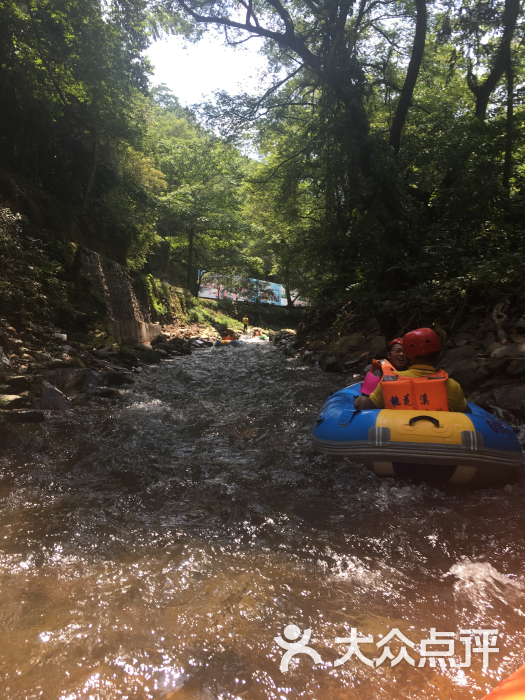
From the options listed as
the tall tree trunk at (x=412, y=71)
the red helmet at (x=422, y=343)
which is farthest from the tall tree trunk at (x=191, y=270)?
the red helmet at (x=422, y=343)

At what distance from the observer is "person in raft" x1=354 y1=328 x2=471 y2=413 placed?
3.45 m

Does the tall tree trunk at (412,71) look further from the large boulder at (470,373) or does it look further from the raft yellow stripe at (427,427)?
the raft yellow stripe at (427,427)

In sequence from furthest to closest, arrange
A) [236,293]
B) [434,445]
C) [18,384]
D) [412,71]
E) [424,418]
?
[236,293] < [412,71] < [18,384] < [424,418] < [434,445]

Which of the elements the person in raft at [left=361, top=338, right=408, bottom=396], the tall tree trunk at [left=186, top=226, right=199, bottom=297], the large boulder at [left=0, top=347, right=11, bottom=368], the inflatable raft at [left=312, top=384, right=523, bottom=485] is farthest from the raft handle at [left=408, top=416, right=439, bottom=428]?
the tall tree trunk at [left=186, top=226, right=199, bottom=297]

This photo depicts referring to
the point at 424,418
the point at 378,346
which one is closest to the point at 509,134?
the point at 378,346

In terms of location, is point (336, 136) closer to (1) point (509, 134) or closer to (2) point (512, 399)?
(1) point (509, 134)

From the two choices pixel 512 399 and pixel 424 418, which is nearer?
pixel 424 418

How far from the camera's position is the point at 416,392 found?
351cm

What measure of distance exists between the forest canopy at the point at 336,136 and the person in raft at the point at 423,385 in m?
3.87

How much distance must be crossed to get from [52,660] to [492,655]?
76.9 inches

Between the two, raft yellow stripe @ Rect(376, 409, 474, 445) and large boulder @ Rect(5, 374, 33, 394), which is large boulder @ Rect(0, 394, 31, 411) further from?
raft yellow stripe @ Rect(376, 409, 474, 445)

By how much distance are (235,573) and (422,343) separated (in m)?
2.59

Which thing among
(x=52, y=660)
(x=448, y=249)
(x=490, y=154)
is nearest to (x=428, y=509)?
(x=52, y=660)

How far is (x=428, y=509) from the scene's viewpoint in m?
2.91
